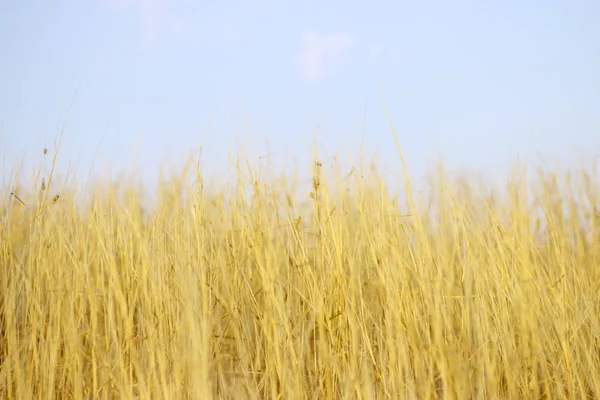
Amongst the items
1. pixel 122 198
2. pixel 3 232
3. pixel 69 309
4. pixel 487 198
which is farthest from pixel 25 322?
pixel 487 198

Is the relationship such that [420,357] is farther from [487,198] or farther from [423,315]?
[487,198]

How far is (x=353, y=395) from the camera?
1797 mm

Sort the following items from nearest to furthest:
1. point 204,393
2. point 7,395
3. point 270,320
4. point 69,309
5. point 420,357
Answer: point 204,393 → point 420,357 → point 270,320 → point 7,395 → point 69,309

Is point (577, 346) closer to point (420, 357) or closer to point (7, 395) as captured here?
point (420, 357)

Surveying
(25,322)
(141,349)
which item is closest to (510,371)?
(141,349)

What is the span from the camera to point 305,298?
75.4 inches

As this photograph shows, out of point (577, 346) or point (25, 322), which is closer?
point (577, 346)

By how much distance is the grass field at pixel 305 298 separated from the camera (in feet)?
5.77

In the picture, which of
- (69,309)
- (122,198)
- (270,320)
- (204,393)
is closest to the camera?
(204,393)

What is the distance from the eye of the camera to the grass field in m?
1.76

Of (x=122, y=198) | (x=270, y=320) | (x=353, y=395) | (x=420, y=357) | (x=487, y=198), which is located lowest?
(x=353, y=395)

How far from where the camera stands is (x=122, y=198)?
260 centimetres

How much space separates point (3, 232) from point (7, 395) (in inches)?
27.9

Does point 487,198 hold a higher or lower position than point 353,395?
higher
